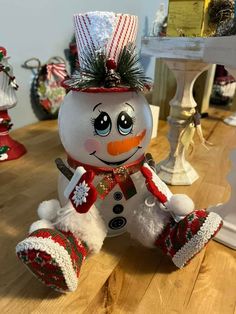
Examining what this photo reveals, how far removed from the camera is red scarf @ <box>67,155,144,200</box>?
551 mm

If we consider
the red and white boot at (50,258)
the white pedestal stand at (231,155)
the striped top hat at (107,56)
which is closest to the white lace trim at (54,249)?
the red and white boot at (50,258)

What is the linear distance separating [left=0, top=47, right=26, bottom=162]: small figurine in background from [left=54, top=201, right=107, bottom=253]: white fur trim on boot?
0.55m

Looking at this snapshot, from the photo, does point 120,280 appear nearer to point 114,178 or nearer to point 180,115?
point 114,178

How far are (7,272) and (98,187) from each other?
0.23 metres

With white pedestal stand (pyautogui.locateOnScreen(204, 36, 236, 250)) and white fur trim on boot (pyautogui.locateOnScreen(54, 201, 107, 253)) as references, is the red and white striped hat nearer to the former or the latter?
white pedestal stand (pyautogui.locateOnScreen(204, 36, 236, 250))

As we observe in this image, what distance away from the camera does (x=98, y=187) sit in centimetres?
55

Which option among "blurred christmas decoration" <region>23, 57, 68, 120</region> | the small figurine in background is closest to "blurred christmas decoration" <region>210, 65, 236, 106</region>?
"blurred christmas decoration" <region>23, 57, 68, 120</region>

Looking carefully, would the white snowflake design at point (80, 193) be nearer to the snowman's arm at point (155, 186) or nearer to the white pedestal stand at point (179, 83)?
the snowman's arm at point (155, 186)

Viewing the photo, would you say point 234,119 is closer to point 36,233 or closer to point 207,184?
point 207,184

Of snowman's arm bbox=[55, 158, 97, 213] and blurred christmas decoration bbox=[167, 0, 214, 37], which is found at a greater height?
blurred christmas decoration bbox=[167, 0, 214, 37]

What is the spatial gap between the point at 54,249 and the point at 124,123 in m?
0.24

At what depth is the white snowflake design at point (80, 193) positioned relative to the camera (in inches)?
19.6

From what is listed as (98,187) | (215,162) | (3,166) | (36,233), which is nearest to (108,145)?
(98,187)

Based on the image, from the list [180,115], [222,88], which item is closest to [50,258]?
[180,115]
